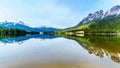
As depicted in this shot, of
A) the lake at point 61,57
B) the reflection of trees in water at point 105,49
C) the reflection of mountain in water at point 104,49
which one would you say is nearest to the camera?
the lake at point 61,57

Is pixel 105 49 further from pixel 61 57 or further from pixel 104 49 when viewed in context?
pixel 61 57

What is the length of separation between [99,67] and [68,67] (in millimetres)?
2195

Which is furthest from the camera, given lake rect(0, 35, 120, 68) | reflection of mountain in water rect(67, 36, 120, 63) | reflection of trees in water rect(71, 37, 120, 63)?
reflection of mountain in water rect(67, 36, 120, 63)

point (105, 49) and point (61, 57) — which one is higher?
point (61, 57)

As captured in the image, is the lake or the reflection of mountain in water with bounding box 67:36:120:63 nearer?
the lake

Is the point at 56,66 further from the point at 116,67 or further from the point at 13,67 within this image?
the point at 116,67

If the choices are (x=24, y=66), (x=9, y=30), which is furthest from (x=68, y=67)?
(x=9, y=30)

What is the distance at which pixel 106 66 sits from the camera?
18.8m

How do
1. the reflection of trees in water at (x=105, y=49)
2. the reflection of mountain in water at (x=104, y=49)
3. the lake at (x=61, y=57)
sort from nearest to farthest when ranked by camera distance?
the lake at (x=61, y=57), the reflection of trees in water at (x=105, y=49), the reflection of mountain in water at (x=104, y=49)

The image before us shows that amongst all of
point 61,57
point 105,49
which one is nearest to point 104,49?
point 105,49

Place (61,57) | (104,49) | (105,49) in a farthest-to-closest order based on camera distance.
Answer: (104,49)
(105,49)
(61,57)

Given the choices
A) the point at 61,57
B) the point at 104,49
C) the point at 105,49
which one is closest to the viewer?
the point at 61,57

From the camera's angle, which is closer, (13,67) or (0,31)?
(13,67)

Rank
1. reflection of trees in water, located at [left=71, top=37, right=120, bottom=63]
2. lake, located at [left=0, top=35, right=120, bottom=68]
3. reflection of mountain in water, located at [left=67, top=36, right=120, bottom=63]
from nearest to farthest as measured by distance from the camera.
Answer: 1. lake, located at [left=0, top=35, right=120, bottom=68]
2. reflection of trees in water, located at [left=71, top=37, right=120, bottom=63]
3. reflection of mountain in water, located at [left=67, top=36, right=120, bottom=63]
